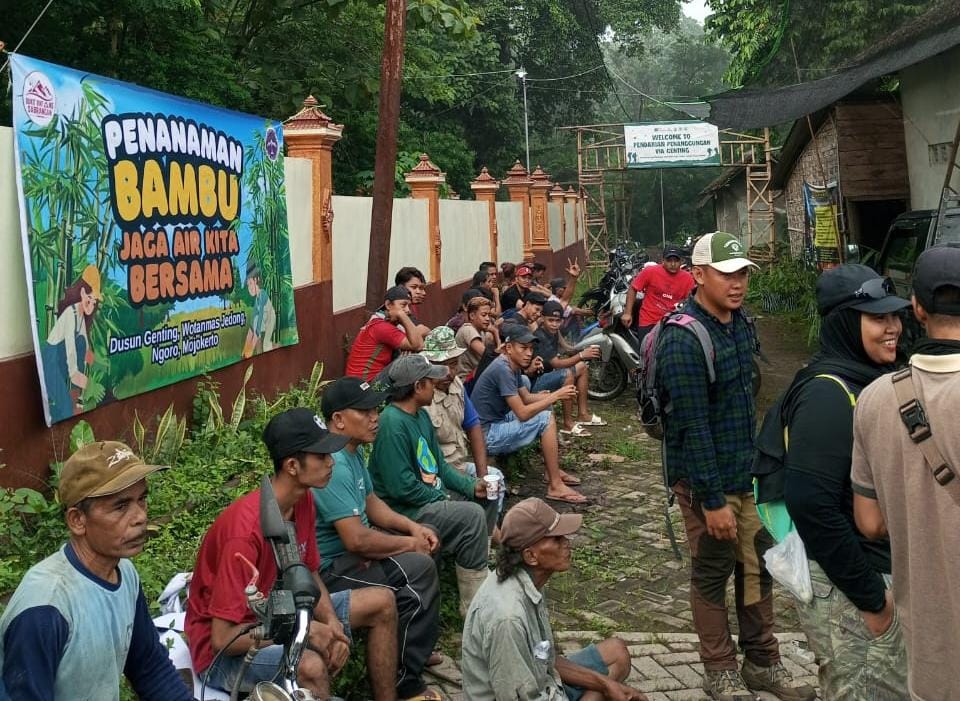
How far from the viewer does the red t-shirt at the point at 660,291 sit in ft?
34.4

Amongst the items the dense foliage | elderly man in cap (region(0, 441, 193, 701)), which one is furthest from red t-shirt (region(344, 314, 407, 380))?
the dense foliage

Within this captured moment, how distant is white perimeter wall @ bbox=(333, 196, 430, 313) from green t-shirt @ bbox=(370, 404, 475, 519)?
5.29m

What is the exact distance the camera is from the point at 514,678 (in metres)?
3.35

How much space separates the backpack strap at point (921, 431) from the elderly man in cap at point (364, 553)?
101 inches

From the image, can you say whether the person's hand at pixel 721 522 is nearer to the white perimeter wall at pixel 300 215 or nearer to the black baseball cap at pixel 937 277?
the black baseball cap at pixel 937 277

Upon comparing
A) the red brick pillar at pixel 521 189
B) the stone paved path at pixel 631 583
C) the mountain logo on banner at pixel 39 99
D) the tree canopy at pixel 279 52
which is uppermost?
the tree canopy at pixel 279 52

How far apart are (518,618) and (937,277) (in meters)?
1.66

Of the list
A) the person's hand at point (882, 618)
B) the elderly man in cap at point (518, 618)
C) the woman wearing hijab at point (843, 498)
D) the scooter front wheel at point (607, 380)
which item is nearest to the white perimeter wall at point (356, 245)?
the scooter front wheel at point (607, 380)

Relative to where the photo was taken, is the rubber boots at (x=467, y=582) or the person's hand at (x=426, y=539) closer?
the person's hand at (x=426, y=539)

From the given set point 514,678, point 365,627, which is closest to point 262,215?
point 365,627

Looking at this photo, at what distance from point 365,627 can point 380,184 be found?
6.10 metres

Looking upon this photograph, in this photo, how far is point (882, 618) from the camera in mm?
3146

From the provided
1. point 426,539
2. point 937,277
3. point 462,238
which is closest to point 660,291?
point 426,539

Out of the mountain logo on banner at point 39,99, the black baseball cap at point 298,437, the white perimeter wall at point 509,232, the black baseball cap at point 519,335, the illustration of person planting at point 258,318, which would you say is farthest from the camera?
the white perimeter wall at point 509,232
